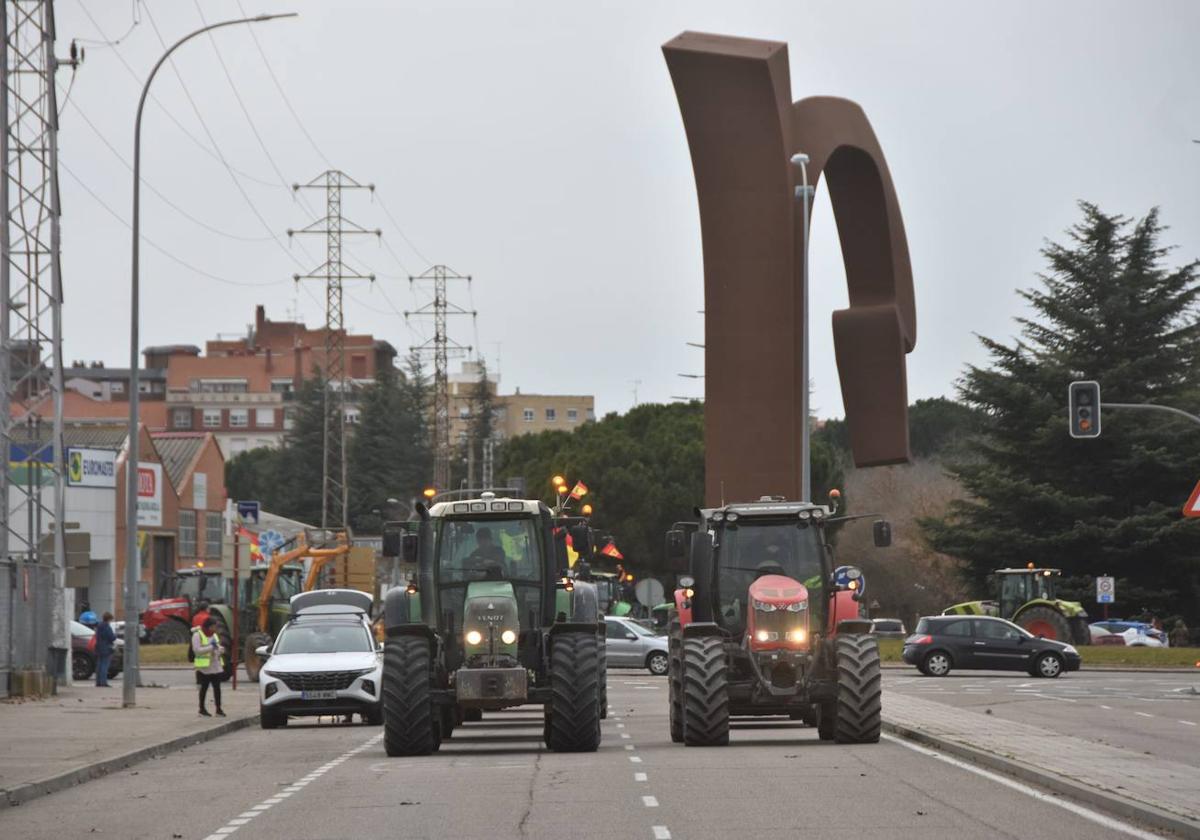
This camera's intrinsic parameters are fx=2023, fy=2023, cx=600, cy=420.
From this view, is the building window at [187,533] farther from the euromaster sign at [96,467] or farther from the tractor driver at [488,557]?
the tractor driver at [488,557]

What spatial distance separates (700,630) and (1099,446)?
54.0 m

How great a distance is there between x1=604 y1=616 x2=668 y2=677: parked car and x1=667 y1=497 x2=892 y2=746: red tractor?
29.9 metres

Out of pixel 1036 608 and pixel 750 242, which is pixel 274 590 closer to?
pixel 750 242

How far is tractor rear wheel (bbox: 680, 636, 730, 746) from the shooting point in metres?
22.6

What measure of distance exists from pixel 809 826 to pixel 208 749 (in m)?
13.6

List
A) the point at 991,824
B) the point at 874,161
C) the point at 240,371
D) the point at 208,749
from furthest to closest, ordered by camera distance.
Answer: the point at 240,371
the point at 874,161
the point at 208,749
the point at 991,824

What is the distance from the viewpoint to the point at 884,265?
134ft

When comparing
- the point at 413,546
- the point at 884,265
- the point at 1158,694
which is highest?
the point at 884,265

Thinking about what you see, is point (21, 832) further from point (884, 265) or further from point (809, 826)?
point (884, 265)

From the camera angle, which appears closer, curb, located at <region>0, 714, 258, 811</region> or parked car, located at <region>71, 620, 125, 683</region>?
curb, located at <region>0, 714, 258, 811</region>

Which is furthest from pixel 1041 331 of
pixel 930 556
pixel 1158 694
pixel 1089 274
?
pixel 1158 694

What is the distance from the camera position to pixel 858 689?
23047 millimetres

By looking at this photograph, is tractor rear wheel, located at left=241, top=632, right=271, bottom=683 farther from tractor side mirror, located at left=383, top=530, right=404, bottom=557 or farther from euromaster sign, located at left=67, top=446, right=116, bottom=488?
euromaster sign, located at left=67, top=446, right=116, bottom=488

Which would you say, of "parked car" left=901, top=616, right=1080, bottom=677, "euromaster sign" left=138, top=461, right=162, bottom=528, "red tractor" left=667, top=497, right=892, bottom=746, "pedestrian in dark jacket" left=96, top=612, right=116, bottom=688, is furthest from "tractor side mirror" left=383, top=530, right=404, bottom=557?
"euromaster sign" left=138, top=461, right=162, bottom=528
